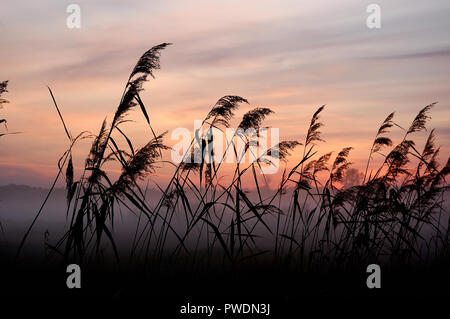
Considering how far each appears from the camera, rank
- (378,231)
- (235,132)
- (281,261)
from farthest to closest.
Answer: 1. (378,231)
2. (281,261)
3. (235,132)

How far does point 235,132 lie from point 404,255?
121 inches

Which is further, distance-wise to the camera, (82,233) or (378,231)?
(378,231)

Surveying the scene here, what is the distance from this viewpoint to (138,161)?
4793 millimetres

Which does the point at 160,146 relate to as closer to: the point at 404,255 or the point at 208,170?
the point at 208,170
